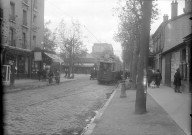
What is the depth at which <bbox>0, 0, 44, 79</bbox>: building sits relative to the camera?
103 feet

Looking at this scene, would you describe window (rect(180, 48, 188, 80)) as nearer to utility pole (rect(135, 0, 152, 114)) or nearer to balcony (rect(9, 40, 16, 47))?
utility pole (rect(135, 0, 152, 114))

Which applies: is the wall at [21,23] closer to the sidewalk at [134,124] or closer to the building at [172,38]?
the building at [172,38]

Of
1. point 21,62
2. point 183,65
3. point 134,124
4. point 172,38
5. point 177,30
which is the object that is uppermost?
point 177,30

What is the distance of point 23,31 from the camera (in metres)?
35.7

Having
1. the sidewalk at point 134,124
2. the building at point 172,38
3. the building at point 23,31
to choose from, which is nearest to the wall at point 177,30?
the building at point 172,38

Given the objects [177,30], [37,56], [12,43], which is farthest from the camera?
[37,56]

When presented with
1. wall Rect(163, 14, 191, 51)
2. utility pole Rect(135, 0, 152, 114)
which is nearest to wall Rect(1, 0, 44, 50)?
wall Rect(163, 14, 191, 51)

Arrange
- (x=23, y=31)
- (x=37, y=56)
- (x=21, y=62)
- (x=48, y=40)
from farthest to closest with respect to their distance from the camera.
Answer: (x=48, y=40) → (x=37, y=56) → (x=23, y=31) → (x=21, y=62)

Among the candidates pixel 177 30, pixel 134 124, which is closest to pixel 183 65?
pixel 177 30

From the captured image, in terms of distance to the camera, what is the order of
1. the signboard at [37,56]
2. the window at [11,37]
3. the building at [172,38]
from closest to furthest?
the building at [172,38]
the window at [11,37]
the signboard at [37,56]

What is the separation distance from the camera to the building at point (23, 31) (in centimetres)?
3133

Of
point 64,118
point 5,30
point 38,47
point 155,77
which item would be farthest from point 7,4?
point 64,118

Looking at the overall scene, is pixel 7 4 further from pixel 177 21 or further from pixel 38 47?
pixel 177 21

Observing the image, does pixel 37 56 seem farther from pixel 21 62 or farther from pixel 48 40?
pixel 48 40
